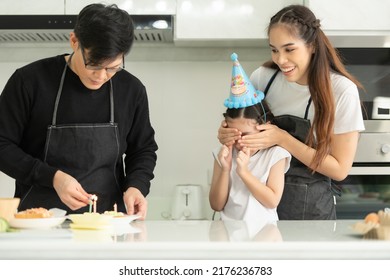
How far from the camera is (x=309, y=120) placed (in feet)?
6.48

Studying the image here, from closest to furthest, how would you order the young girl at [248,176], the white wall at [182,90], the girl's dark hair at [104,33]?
the girl's dark hair at [104,33] → the young girl at [248,176] → the white wall at [182,90]

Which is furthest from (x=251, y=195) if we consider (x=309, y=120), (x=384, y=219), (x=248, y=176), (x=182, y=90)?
(x=182, y=90)

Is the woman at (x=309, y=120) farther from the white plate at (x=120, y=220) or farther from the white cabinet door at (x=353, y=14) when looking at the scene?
the white cabinet door at (x=353, y=14)

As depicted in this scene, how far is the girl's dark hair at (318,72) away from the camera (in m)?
1.90

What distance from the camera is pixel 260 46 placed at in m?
3.16

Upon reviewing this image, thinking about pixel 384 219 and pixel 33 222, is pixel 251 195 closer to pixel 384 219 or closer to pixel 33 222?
pixel 384 219

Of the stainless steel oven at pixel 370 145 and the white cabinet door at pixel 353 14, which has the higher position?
the white cabinet door at pixel 353 14

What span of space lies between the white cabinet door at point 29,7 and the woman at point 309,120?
1.30 meters

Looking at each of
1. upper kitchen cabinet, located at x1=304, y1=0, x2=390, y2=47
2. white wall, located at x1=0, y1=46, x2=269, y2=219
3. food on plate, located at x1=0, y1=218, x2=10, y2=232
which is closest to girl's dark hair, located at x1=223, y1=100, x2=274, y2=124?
food on plate, located at x1=0, y1=218, x2=10, y2=232

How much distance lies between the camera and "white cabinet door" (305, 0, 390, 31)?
2.81 metres

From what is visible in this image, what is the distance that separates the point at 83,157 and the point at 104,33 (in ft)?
1.53

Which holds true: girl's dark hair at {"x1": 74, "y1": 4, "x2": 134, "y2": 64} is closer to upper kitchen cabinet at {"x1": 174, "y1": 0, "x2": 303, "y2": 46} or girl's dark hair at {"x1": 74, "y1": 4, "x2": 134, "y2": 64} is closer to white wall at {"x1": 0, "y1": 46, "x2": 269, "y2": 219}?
upper kitchen cabinet at {"x1": 174, "y1": 0, "x2": 303, "y2": 46}

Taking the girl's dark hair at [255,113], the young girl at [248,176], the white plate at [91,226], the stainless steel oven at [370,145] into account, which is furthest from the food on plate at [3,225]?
the stainless steel oven at [370,145]

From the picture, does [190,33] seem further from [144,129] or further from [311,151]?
[311,151]
